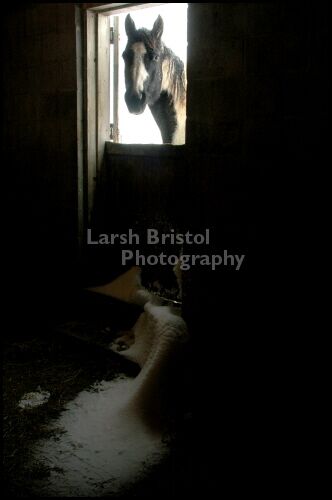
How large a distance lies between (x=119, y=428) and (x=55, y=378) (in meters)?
1.04

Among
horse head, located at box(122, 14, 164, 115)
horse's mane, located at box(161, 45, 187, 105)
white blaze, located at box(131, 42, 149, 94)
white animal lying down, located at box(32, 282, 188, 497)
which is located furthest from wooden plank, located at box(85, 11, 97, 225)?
white animal lying down, located at box(32, 282, 188, 497)

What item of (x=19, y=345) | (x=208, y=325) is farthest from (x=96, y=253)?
(x=208, y=325)

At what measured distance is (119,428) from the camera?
127 inches

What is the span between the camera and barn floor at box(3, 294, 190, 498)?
8.98 ft

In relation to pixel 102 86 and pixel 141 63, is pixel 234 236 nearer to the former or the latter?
pixel 141 63

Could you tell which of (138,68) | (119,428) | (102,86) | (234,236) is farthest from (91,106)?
(119,428)

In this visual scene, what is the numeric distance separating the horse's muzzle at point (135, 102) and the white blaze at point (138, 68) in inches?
2.3

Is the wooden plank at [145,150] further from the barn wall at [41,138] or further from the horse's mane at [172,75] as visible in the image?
the horse's mane at [172,75]

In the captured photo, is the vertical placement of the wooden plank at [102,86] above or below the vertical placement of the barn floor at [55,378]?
above

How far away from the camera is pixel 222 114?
3.17 metres

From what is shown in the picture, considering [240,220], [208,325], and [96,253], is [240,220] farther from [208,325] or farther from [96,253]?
[96,253]

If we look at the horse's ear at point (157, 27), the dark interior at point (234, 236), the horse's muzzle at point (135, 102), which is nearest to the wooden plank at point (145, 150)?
the dark interior at point (234, 236)

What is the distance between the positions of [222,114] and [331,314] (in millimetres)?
1627

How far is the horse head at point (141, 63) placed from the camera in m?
4.37
